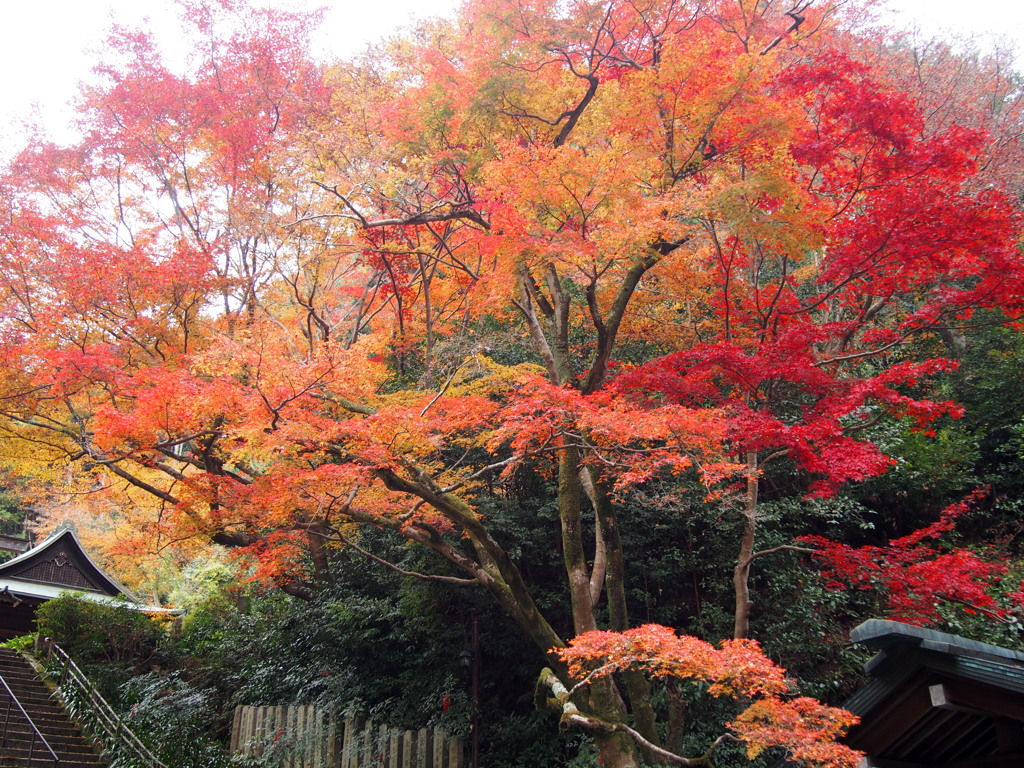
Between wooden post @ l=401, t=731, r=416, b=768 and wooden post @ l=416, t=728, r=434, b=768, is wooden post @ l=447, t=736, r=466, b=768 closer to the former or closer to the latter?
wooden post @ l=416, t=728, r=434, b=768

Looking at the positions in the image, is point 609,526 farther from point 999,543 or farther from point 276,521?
point 999,543

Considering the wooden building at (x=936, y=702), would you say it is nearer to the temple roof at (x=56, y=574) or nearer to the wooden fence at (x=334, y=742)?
the wooden fence at (x=334, y=742)

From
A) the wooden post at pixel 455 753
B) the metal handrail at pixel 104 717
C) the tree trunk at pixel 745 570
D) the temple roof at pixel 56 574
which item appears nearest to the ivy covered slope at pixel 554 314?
the tree trunk at pixel 745 570

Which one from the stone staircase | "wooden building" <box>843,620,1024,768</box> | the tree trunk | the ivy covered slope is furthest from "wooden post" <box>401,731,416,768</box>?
"wooden building" <box>843,620,1024,768</box>

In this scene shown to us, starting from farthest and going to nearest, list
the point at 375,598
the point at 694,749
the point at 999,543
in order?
the point at 375,598, the point at 999,543, the point at 694,749

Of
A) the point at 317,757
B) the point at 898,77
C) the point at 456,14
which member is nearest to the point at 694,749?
the point at 317,757

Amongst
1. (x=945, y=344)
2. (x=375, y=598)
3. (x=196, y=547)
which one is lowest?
(x=375, y=598)

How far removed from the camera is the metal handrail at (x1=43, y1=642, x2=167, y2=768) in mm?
9519

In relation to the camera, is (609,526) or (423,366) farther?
(423,366)

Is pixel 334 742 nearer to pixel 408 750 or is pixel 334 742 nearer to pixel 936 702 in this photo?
pixel 408 750

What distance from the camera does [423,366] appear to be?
39.4ft

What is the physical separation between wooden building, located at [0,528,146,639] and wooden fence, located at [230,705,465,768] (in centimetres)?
859

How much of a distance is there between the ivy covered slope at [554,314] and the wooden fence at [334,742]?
7.04ft

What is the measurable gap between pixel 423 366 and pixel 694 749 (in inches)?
303
